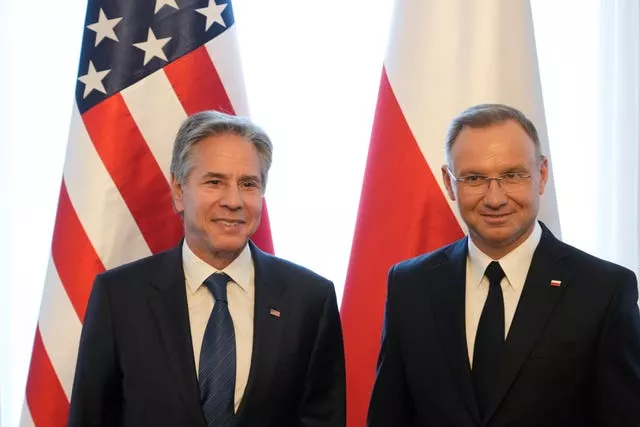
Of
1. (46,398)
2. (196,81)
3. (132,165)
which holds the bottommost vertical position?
(46,398)

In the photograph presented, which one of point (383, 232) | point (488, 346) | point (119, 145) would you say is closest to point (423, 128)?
point (383, 232)

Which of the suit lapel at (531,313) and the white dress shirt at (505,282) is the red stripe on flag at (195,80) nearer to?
the white dress shirt at (505,282)

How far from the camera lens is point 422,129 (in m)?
2.40

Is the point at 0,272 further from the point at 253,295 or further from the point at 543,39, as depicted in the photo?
the point at 543,39

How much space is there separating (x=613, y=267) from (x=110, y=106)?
4.76 ft

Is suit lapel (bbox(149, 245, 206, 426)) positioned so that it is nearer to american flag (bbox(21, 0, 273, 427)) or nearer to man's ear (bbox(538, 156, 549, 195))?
american flag (bbox(21, 0, 273, 427))

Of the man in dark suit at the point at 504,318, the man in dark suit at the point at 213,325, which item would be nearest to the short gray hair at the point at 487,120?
the man in dark suit at the point at 504,318

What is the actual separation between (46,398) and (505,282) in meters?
1.32

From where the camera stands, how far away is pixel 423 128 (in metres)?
2.40

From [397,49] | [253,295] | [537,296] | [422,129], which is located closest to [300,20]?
[397,49]

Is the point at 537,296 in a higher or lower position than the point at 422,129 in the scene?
lower

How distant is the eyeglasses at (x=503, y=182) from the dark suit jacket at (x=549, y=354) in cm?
16

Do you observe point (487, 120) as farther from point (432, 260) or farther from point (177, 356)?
point (177, 356)

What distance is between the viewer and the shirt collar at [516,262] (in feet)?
6.25
